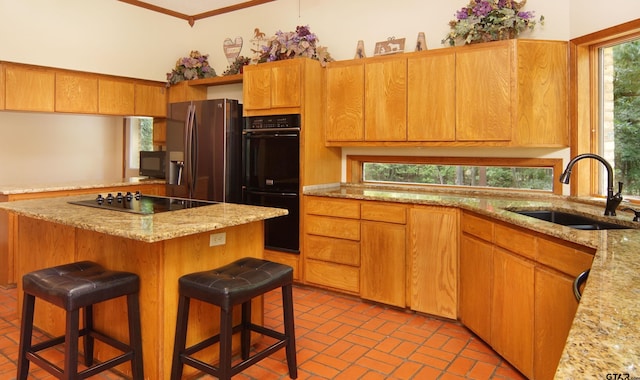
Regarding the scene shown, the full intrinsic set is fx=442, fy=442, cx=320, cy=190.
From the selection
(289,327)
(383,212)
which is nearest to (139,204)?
(289,327)

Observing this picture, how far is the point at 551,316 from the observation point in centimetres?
214

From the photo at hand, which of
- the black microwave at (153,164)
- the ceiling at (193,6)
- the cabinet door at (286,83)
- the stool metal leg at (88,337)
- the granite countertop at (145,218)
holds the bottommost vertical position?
the stool metal leg at (88,337)

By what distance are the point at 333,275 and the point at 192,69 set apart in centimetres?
303

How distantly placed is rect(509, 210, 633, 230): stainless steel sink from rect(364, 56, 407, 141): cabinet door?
1220mm

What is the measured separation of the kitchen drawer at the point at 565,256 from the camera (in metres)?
1.90

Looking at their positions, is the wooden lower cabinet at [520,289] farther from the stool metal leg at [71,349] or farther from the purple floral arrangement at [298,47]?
the stool metal leg at [71,349]

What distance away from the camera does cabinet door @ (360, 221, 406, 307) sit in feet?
11.2

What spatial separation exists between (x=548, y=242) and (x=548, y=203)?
1010 millimetres

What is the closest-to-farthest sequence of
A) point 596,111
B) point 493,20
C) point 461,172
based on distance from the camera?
point 596,111, point 493,20, point 461,172

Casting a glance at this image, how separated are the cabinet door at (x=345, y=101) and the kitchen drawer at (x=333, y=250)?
931 millimetres

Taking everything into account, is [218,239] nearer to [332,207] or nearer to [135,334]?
[135,334]

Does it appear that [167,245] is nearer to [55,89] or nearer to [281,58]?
[281,58]

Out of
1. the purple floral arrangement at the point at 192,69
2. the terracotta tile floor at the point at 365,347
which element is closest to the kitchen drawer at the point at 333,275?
the terracotta tile floor at the point at 365,347

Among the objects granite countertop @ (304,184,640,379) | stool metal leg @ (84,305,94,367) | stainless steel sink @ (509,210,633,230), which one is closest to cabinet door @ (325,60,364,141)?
granite countertop @ (304,184,640,379)
